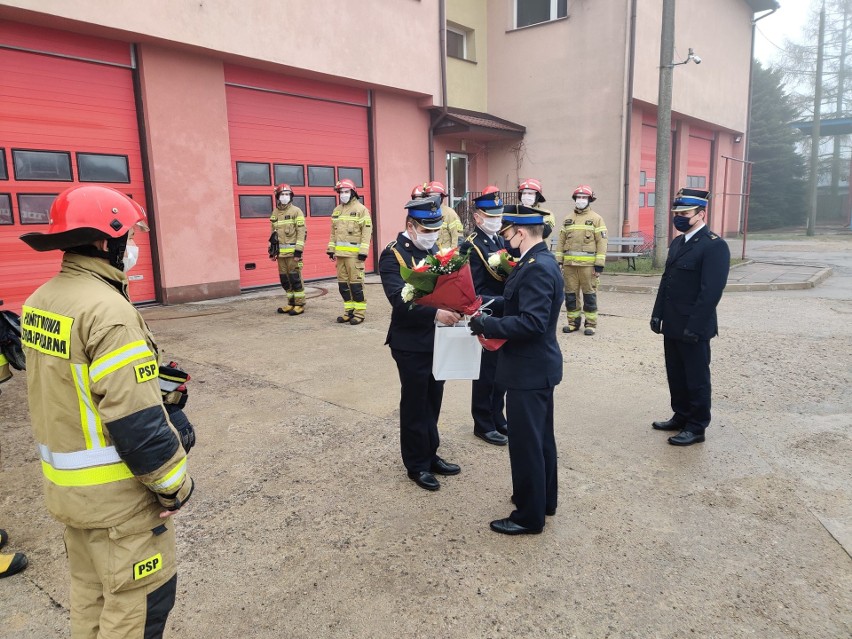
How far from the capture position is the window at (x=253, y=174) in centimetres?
1191

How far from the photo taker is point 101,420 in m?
1.93

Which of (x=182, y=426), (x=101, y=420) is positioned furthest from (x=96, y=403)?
(x=182, y=426)

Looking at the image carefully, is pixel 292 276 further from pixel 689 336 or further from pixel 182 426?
pixel 182 426

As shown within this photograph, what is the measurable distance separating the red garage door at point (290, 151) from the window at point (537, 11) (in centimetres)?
632

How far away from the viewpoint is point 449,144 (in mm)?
16625

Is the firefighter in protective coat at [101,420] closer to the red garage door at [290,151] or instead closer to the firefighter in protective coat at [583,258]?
the firefighter in protective coat at [583,258]

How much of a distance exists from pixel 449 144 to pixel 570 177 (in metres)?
3.56

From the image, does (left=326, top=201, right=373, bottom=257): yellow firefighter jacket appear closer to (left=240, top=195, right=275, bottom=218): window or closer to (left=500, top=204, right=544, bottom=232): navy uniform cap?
(left=240, top=195, right=275, bottom=218): window

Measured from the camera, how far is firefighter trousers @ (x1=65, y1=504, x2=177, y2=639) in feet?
6.45

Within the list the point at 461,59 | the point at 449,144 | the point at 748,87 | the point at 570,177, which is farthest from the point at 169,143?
the point at 748,87

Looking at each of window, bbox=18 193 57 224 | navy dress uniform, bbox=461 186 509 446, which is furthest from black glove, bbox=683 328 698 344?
window, bbox=18 193 57 224

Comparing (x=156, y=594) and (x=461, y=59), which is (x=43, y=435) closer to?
(x=156, y=594)

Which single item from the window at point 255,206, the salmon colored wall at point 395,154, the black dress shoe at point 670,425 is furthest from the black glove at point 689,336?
the salmon colored wall at point 395,154

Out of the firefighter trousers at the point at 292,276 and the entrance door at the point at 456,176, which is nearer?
the firefighter trousers at the point at 292,276
